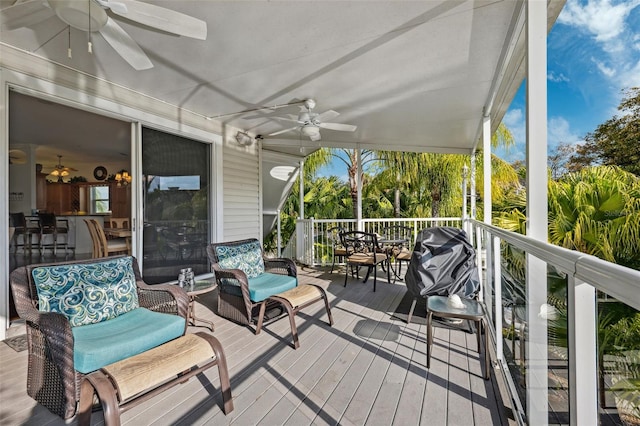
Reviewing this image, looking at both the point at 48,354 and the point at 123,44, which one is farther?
the point at 123,44

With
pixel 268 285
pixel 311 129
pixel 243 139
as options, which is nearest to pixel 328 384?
pixel 268 285

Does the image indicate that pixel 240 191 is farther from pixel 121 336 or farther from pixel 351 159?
pixel 351 159

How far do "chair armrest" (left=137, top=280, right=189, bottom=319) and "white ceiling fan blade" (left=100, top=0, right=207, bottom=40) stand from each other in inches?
77.0

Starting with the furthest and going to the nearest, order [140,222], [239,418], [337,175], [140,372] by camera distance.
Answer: [337,175] → [140,222] → [239,418] → [140,372]

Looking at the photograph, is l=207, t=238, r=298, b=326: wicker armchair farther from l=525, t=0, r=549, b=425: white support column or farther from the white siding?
l=525, t=0, r=549, b=425: white support column

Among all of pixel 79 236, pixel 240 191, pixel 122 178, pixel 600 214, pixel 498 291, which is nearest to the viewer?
pixel 498 291

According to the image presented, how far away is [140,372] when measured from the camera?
1.72 metres

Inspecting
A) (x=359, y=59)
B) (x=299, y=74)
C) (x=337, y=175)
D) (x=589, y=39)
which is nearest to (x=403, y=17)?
(x=359, y=59)

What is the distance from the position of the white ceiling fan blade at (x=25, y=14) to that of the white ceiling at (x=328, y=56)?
0.14 metres

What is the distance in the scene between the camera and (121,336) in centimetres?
208

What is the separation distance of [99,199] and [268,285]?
738 centimetres

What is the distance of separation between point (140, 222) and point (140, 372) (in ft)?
9.98

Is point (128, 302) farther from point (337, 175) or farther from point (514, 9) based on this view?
point (337, 175)

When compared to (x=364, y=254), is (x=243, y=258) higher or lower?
higher
